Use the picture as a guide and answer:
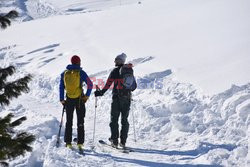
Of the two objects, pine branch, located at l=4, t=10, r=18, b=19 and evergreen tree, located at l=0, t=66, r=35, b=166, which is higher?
pine branch, located at l=4, t=10, r=18, b=19

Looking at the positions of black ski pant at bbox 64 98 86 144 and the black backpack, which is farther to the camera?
the black backpack

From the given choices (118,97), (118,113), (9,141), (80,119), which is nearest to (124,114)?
(118,113)

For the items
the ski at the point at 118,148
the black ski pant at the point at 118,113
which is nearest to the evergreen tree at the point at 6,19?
the black ski pant at the point at 118,113

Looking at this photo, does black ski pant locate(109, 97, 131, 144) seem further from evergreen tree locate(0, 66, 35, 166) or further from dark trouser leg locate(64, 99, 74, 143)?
evergreen tree locate(0, 66, 35, 166)

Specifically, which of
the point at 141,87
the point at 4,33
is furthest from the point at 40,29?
the point at 141,87

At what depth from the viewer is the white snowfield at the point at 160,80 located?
9250 mm

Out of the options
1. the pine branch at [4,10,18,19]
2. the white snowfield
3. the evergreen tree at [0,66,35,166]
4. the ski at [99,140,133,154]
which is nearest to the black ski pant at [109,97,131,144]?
the ski at [99,140,133,154]

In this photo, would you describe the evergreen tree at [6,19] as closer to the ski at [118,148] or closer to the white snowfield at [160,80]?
the white snowfield at [160,80]

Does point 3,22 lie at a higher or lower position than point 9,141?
higher

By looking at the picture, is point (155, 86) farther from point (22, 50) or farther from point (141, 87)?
point (22, 50)

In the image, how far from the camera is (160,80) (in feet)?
48.5

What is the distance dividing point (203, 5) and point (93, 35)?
25.4ft

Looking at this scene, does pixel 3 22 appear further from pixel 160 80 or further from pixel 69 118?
pixel 160 80

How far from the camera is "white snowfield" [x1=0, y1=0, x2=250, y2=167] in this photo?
925 centimetres
